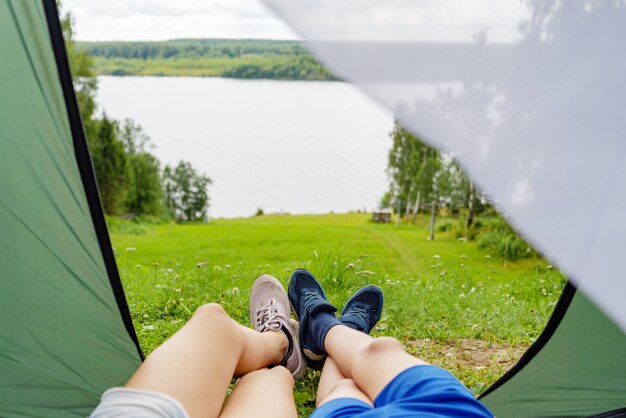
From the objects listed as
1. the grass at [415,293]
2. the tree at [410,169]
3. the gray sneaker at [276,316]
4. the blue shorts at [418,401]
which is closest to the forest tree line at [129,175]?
the grass at [415,293]

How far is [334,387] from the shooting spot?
117cm

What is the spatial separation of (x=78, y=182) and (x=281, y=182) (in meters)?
4.37

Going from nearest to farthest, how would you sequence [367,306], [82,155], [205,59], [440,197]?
[82,155] < [367,306] < [440,197] < [205,59]

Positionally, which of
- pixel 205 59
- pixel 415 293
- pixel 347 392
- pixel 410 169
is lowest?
pixel 415 293

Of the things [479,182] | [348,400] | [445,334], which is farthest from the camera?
[445,334]

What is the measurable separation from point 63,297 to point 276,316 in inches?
21.3

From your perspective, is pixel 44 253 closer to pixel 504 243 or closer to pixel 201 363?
pixel 201 363

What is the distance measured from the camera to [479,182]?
1475 mm

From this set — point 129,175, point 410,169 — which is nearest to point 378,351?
point 410,169

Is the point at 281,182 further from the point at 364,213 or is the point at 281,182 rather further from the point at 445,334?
the point at 445,334

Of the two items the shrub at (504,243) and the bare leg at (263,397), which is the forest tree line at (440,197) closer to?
the shrub at (504,243)

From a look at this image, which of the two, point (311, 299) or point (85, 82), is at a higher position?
point (85, 82)

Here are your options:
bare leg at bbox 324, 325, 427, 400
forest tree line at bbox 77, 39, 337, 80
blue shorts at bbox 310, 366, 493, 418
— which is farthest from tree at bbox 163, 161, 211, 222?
blue shorts at bbox 310, 366, 493, 418

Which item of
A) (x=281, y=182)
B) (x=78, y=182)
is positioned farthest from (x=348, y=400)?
(x=281, y=182)
